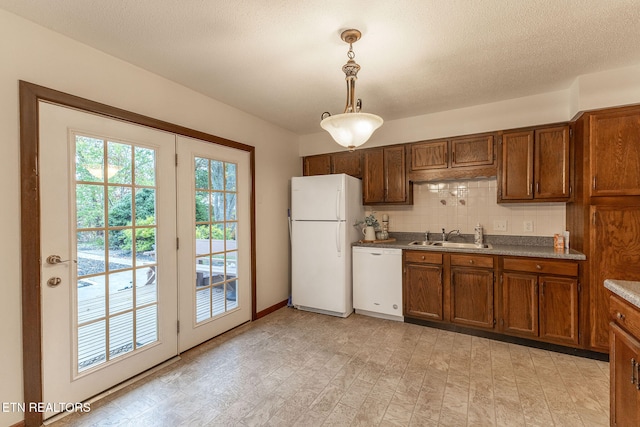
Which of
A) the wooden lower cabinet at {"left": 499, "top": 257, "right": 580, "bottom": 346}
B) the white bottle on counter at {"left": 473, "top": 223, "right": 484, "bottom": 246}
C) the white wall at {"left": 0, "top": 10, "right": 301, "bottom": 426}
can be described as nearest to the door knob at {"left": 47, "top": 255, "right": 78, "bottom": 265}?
the white wall at {"left": 0, "top": 10, "right": 301, "bottom": 426}

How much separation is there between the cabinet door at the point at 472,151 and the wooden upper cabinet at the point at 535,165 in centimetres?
13

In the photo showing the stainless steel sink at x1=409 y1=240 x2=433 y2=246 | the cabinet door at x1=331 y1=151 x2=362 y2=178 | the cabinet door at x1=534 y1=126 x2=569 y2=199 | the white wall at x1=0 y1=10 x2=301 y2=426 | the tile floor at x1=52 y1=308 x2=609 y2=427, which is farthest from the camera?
the cabinet door at x1=331 y1=151 x2=362 y2=178

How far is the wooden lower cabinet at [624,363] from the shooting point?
1241 mm

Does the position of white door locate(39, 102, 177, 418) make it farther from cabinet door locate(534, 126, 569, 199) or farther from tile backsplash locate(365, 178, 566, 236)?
cabinet door locate(534, 126, 569, 199)

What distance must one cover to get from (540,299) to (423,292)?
1.04m

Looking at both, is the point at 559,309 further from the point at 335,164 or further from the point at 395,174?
the point at 335,164

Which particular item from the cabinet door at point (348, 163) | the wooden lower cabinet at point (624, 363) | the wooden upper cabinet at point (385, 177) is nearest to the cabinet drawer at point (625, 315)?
the wooden lower cabinet at point (624, 363)

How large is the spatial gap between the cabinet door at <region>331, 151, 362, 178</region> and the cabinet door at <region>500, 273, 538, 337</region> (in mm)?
2083

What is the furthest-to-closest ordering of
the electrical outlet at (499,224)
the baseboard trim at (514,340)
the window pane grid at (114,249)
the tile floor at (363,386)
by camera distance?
the electrical outlet at (499,224), the baseboard trim at (514,340), the window pane grid at (114,249), the tile floor at (363,386)

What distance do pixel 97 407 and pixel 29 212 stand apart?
1335 millimetres

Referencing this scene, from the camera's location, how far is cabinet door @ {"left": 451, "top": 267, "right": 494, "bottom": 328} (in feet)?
9.67

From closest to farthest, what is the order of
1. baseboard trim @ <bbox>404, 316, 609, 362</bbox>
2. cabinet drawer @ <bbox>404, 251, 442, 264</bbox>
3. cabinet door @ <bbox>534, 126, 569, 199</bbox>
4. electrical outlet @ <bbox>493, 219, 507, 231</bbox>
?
baseboard trim @ <bbox>404, 316, 609, 362</bbox>
cabinet door @ <bbox>534, 126, 569, 199</bbox>
cabinet drawer @ <bbox>404, 251, 442, 264</bbox>
electrical outlet @ <bbox>493, 219, 507, 231</bbox>

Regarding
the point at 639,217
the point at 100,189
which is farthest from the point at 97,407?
the point at 639,217

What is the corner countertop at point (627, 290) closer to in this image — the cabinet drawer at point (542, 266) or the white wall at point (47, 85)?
the cabinet drawer at point (542, 266)
